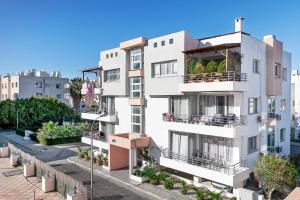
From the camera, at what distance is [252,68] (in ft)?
71.0

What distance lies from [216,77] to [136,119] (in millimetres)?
11464

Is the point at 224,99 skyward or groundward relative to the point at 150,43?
groundward

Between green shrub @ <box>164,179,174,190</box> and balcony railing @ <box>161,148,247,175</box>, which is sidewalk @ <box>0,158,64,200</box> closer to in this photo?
green shrub @ <box>164,179,174,190</box>

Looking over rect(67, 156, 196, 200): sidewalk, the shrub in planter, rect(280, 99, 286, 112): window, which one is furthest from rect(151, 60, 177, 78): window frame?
rect(280, 99, 286, 112): window

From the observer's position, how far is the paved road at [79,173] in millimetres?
20688

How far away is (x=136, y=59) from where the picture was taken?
92.0 feet

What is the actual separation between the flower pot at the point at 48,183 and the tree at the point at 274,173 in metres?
17.0

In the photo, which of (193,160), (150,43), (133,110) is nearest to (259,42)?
(150,43)

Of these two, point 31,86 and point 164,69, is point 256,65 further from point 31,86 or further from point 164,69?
point 31,86

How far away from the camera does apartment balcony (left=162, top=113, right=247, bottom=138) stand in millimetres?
18891

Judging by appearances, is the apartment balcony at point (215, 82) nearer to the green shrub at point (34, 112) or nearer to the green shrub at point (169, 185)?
the green shrub at point (169, 185)

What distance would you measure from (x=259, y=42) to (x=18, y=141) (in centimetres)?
4322

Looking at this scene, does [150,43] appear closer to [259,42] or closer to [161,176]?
[259,42]

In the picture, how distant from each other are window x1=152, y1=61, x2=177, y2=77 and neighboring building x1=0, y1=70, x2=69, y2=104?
57.1 m
